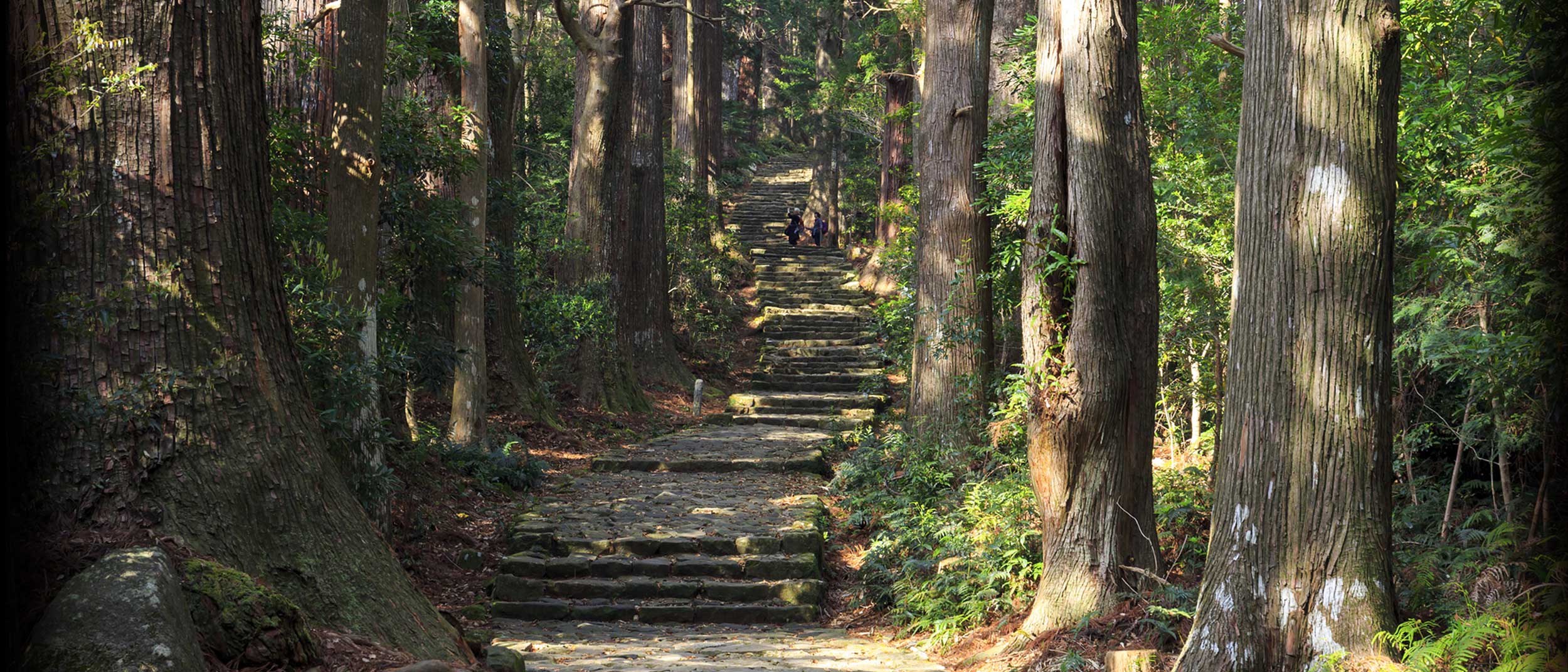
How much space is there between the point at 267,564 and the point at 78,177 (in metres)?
1.68

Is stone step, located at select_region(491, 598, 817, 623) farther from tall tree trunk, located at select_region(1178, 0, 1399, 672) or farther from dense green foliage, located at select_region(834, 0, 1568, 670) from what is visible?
tall tree trunk, located at select_region(1178, 0, 1399, 672)

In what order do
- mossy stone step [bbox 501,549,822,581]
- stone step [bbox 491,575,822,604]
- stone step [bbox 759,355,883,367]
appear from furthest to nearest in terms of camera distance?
stone step [bbox 759,355,883,367]
mossy stone step [bbox 501,549,822,581]
stone step [bbox 491,575,822,604]

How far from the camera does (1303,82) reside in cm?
474

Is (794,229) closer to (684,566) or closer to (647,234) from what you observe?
(647,234)

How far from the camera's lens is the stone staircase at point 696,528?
9.08m

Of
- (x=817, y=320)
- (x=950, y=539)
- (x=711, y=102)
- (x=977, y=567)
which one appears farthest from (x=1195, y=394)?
(x=711, y=102)

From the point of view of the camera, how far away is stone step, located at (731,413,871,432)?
1711 cm

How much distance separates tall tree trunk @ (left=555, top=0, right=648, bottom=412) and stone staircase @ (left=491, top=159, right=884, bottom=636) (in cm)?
186

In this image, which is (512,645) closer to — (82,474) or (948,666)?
(948,666)

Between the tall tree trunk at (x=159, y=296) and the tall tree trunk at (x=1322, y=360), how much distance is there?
4.02m

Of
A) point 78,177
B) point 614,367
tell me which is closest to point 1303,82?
point 78,177

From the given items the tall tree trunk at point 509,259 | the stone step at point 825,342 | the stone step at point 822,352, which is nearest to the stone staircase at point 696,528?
the tall tree trunk at point 509,259

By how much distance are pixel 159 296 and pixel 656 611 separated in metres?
5.67

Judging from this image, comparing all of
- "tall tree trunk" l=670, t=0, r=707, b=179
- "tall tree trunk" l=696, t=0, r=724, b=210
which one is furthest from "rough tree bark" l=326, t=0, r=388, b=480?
"tall tree trunk" l=696, t=0, r=724, b=210
